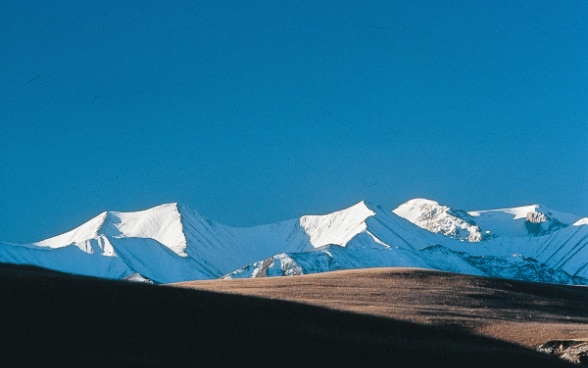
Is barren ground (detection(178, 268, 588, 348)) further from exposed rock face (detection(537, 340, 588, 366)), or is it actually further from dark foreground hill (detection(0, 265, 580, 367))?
dark foreground hill (detection(0, 265, 580, 367))

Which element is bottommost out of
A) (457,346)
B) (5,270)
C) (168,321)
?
(457,346)

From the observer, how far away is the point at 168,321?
34.2 metres

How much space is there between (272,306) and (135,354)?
39.7ft

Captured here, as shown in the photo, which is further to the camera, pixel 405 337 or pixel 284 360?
pixel 405 337

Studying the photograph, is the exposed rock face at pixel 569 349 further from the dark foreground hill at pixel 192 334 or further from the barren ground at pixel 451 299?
the dark foreground hill at pixel 192 334

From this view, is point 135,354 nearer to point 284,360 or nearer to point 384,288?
point 284,360

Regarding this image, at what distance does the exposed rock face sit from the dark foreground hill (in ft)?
8.66

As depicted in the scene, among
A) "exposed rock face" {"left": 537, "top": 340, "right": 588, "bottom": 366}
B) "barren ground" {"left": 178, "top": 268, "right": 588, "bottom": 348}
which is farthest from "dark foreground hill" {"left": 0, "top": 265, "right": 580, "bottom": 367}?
"barren ground" {"left": 178, "top": 268, "right": 588, "bottom": 348}

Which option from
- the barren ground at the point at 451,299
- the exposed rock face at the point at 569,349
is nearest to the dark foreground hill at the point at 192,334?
the exposed rock face at the point at 569,349

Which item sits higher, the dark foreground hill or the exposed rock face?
the dark foreground hill

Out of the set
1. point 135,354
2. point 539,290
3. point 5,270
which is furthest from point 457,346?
point 539,290

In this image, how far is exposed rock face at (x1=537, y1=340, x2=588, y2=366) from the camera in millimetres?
41156

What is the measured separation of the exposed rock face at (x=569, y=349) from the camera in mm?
41156

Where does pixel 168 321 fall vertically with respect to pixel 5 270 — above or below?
below
